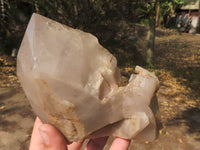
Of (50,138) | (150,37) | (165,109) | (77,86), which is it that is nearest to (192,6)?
(150,37)

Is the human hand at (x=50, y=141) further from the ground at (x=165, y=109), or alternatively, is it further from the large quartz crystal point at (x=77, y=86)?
the ground at (x=165, y=109)

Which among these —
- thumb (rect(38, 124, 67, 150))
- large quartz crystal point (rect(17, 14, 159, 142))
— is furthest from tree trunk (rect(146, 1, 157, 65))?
thumb (rect(38, 124, 67, 150))

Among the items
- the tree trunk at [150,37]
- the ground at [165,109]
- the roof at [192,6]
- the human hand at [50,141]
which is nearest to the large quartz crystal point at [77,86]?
the human hand at [50,141]

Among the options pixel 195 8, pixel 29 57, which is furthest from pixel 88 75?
pixel 195 8

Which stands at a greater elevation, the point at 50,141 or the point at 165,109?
the point at 50,141

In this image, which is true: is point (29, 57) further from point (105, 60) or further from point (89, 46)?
point (105, 60)

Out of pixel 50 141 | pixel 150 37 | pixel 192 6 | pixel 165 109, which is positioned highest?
pixel 50 141

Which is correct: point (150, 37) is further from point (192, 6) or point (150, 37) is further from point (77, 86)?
point (192, 6)
